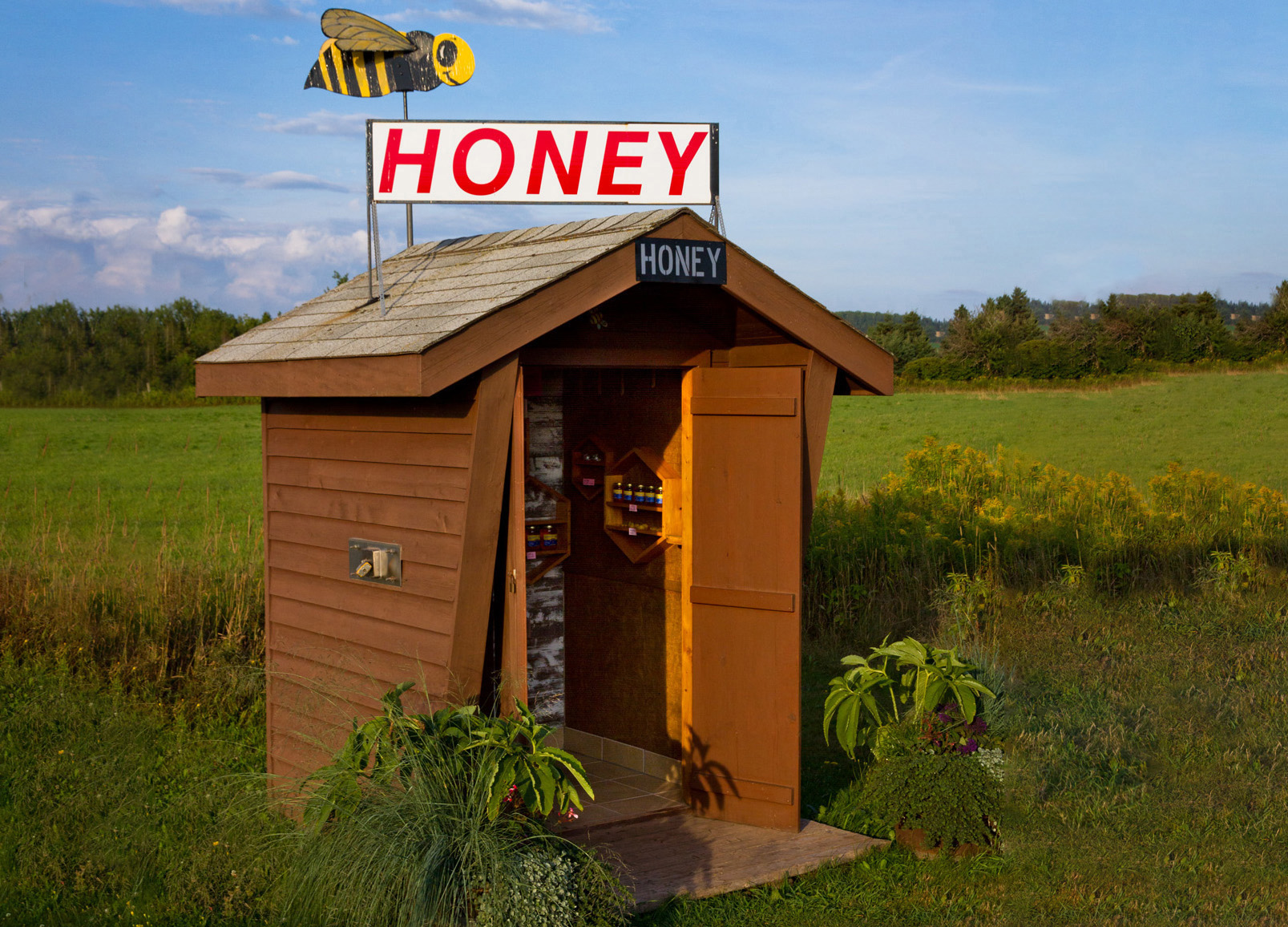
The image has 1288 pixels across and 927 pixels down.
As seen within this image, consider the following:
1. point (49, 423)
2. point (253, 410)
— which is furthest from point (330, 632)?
point (253, 410)

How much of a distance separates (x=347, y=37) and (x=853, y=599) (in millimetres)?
6611

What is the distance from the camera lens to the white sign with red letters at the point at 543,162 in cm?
541

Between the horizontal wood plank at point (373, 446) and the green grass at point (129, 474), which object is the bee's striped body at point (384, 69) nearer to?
the horizontal wood plank at point (373, 446)

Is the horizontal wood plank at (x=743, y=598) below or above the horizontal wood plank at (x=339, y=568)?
below

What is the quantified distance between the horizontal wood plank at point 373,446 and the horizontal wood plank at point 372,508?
0.18m

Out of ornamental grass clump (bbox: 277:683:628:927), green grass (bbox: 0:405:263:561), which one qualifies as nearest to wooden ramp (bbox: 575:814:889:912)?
ornamental grass clump (bbox: 277:683:628:927)

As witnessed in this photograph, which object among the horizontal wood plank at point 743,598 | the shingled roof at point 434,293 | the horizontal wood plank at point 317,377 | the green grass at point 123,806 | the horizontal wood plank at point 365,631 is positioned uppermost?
the shingled roof at point 434,293

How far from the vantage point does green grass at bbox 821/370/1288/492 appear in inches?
942

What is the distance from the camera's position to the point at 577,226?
570cm

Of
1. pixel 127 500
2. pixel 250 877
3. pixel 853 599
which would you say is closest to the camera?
pixel 250 877

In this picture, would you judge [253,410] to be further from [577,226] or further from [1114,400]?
[577,226]

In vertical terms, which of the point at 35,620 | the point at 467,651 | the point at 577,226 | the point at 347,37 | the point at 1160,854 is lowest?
the point at 1160,854

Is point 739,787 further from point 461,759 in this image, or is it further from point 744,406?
point 461,759

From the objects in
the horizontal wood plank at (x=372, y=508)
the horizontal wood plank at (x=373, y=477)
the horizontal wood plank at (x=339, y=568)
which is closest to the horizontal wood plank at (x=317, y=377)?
the horizontal wood plank at (x=373, y=477)
